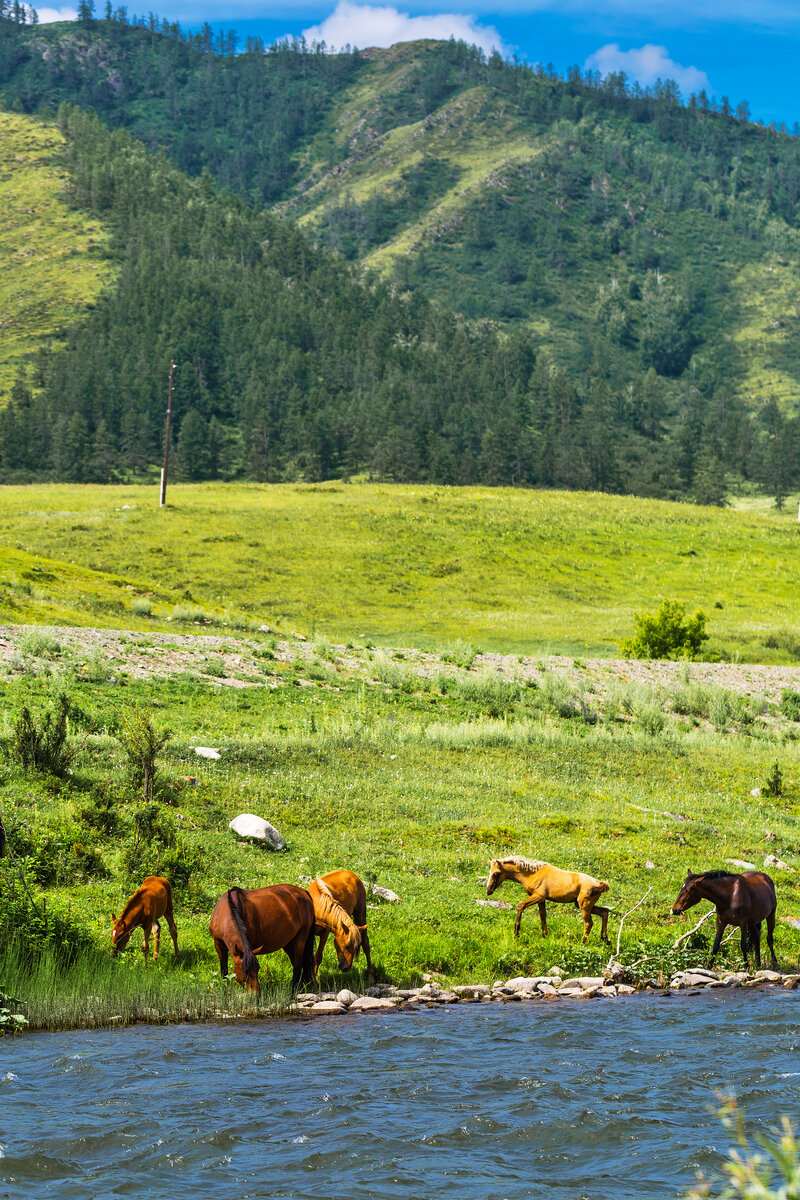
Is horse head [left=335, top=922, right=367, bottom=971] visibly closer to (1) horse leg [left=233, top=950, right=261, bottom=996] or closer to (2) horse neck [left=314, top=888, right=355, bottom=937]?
(2) horse neck [left=314, top=888, right=355, bottom=937]

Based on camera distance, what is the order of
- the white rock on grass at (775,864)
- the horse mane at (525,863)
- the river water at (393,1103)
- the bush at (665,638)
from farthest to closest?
the bush at (665,638), the white rock on grass at (775,864), the horse mane at (525,863), the river water at (393,1103)

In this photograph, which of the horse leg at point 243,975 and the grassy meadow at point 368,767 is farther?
the grassy meadow at point 368,767

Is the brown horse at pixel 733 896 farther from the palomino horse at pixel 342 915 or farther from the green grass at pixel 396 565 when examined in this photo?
the green grass at pixel 396 565

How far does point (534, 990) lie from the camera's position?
41.5ft

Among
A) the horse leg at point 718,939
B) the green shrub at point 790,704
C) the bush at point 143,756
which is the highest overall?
the bush at point 143,756

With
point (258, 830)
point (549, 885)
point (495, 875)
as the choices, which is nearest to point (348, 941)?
point (495, 875)

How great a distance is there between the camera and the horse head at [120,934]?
11641mm

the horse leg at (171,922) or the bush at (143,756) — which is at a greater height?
the bush at (143,756)

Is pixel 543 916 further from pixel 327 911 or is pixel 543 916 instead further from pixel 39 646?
pixel 39 646

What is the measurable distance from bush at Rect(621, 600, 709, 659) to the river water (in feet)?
116

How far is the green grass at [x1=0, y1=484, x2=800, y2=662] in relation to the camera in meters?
49.9

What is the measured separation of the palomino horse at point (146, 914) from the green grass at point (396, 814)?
261 millimetres

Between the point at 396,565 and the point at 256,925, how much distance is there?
5869cm

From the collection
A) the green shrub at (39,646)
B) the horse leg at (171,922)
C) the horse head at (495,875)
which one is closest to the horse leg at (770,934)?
the horse head at (495,875)
